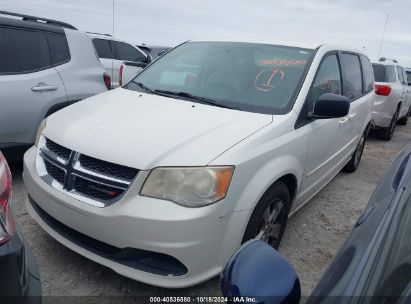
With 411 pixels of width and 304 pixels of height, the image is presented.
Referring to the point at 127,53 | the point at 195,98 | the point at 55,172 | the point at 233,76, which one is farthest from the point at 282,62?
the point at 127,53

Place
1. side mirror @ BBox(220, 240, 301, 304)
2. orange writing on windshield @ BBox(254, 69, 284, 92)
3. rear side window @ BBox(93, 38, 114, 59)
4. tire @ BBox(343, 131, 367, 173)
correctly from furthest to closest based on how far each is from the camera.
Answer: rear side window @ BBox(93, 38, 114, 59) → tire @ BBox(343, 131, 367, 173) → orange writing on windshield @ BBox(254, 69, 284, 92) → side mirror @ BBox(220, 240, 301, 304)

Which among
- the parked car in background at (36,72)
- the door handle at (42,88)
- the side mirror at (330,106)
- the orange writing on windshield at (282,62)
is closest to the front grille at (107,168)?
the side mirror at (330,106)

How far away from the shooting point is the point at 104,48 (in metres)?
9.17

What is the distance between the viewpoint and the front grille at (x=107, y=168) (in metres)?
2.16

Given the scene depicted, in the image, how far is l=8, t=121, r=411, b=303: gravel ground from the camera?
247 centimetres

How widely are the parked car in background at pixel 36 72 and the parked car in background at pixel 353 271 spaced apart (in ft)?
10.6

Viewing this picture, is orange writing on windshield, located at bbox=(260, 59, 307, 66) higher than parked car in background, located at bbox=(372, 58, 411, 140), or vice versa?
orange writing on windshield, located at bbox=(260, 59, 307, 66)

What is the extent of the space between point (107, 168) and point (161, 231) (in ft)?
1.68

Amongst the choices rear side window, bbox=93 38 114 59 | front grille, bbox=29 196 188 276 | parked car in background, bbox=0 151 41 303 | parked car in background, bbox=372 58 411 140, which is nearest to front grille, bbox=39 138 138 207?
front grille, bbox=29 196 188 276

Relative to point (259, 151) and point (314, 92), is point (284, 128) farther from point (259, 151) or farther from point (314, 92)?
point (314, 92)

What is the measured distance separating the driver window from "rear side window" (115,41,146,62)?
6893mm

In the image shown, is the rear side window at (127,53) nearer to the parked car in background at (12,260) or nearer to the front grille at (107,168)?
the front grille at (107,168)

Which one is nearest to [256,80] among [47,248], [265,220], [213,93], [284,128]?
[213,93]

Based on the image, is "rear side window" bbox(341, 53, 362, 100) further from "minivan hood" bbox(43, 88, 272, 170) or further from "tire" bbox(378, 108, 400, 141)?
"tire" bbox(378, 108, 400, 141)
